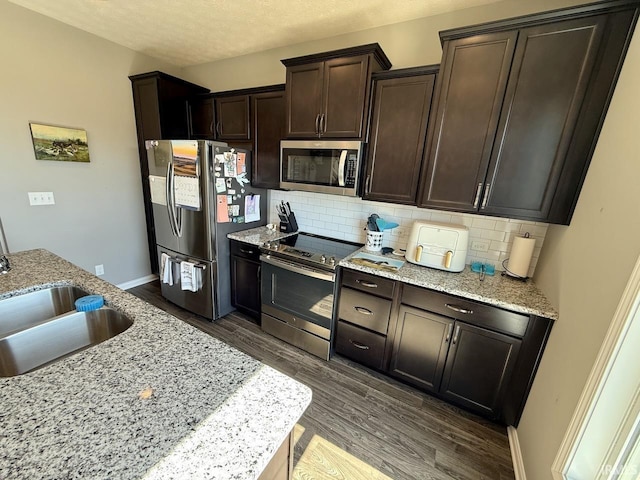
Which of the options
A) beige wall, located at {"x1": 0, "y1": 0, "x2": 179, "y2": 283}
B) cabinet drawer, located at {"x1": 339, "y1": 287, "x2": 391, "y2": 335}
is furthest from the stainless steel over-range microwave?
beige wall, located at {"x1": 0, "y1": 0, "x2": 179, "y2": 283}

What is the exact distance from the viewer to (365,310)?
201 cm

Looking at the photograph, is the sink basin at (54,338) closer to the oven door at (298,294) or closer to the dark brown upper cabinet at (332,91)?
the oven door at (298,294)

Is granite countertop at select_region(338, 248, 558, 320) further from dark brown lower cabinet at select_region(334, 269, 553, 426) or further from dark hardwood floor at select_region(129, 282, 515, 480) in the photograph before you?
dark hardwood floor at select_region(129, 282, 515, 480)

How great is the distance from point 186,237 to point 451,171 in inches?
93.1

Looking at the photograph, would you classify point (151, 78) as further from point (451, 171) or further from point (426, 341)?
point (426, 341)

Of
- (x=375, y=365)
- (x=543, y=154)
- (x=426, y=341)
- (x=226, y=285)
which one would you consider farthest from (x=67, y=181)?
(x=543, y=154)

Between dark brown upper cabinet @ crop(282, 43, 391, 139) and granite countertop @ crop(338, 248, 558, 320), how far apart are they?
1068 millimetres

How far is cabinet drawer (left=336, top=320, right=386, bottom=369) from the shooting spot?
2023 millimetres

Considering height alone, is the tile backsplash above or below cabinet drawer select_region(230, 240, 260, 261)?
above

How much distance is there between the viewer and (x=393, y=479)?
4.61 feet

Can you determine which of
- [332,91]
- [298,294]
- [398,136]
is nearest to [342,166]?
[398,136]

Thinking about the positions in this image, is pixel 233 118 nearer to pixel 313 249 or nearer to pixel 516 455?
pixel 313 249

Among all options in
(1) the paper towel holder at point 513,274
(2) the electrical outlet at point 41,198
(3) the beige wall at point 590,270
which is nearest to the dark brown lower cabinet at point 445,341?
(3) the beige wall at point 590,270

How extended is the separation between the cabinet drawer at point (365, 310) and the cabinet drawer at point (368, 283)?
0.15 feet
